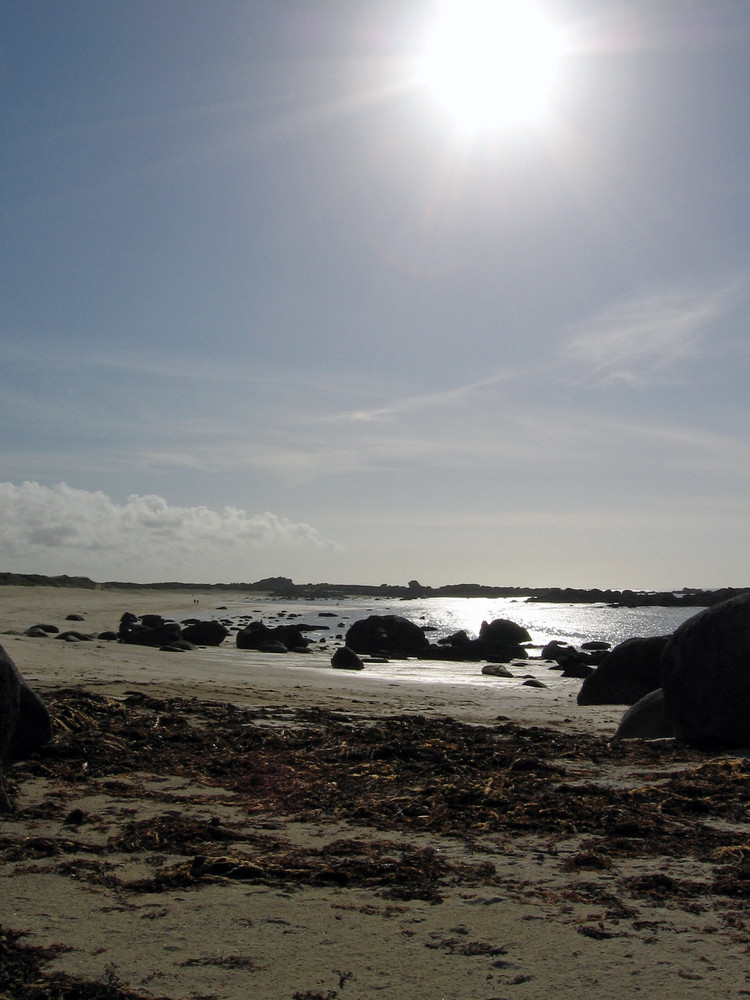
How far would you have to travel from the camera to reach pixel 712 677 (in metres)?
8.95

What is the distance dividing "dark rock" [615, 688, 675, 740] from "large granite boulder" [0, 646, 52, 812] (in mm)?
6599

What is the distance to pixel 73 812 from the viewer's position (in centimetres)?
507

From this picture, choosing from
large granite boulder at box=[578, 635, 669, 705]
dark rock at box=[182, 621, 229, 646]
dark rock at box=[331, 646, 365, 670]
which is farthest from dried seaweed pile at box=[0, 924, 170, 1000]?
dark rock at box=[182, 621, 229, 646]

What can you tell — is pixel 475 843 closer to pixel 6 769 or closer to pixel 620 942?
pixel 620 942

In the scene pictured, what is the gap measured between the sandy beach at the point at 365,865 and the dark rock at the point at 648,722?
1399 millimetres

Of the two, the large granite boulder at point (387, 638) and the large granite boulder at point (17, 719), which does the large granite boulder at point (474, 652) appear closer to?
the large granite boulder at point (387, 638)

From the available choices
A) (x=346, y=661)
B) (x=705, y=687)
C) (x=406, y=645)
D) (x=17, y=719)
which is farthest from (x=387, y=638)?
(x=17, y=719)

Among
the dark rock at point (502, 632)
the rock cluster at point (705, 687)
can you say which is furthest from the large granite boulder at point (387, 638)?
the rock cluster at point (705, 687)

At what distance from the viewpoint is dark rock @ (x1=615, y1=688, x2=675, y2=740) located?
9758 millimetres

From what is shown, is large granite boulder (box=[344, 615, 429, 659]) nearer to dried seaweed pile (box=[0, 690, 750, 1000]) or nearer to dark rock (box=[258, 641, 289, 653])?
dark rock (box=[258, 641, 289, 653])

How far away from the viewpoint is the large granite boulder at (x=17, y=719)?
19.9 ft

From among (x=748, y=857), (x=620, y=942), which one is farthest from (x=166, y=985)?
(x=748, y=857)

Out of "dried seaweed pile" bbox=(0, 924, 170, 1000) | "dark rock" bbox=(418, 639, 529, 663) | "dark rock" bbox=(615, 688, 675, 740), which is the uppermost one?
"dried seaweed pile" bbox=(0, 924, 170, 1000)

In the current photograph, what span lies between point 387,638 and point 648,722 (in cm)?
2199
